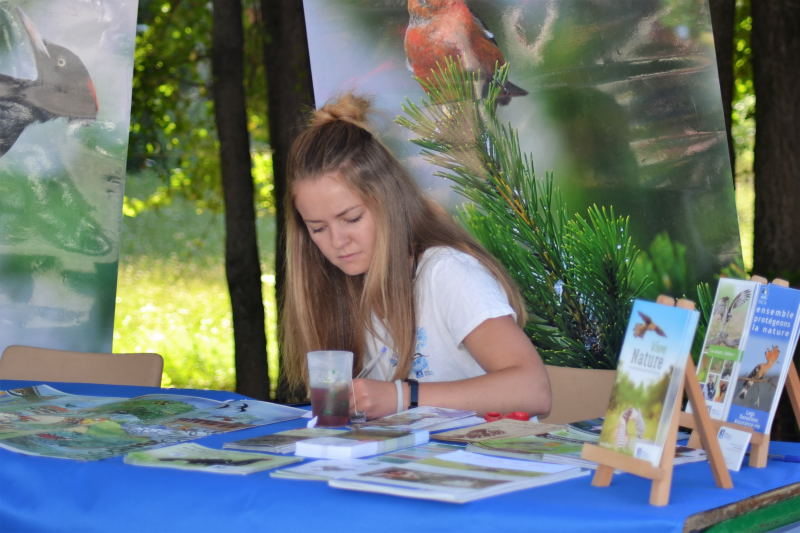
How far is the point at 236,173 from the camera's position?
15.8ft

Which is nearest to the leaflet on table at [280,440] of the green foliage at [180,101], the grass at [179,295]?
the green foliage at [180,101]

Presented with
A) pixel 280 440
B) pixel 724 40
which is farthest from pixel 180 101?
pixel 280 440

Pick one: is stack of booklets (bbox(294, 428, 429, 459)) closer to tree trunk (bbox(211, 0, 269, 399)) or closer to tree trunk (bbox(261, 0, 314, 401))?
tree trunk (bbox(261, 0, 314, 401))

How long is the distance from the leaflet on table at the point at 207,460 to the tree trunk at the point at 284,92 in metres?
3.09

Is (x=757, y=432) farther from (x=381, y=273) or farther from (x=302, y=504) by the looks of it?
(x=381, y=273)

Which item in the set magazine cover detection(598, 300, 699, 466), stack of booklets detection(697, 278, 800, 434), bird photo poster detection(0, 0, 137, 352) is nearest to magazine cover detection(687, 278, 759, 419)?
stack of booklets detection(697, 278, 800, 434)

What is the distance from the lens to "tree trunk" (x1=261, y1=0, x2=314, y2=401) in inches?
182

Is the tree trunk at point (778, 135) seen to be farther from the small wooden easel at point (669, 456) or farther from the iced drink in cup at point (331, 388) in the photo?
the small wooden easel at point (669, 456)

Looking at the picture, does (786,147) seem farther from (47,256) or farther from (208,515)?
(208,515)

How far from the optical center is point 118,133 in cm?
389

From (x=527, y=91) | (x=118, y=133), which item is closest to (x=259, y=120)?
(x=118, y=133)

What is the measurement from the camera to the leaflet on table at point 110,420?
1.49 m

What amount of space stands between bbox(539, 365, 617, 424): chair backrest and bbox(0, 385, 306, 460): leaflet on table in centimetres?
72

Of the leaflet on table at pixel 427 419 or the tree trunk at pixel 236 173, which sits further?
the tree trunk at pixel 236 173
